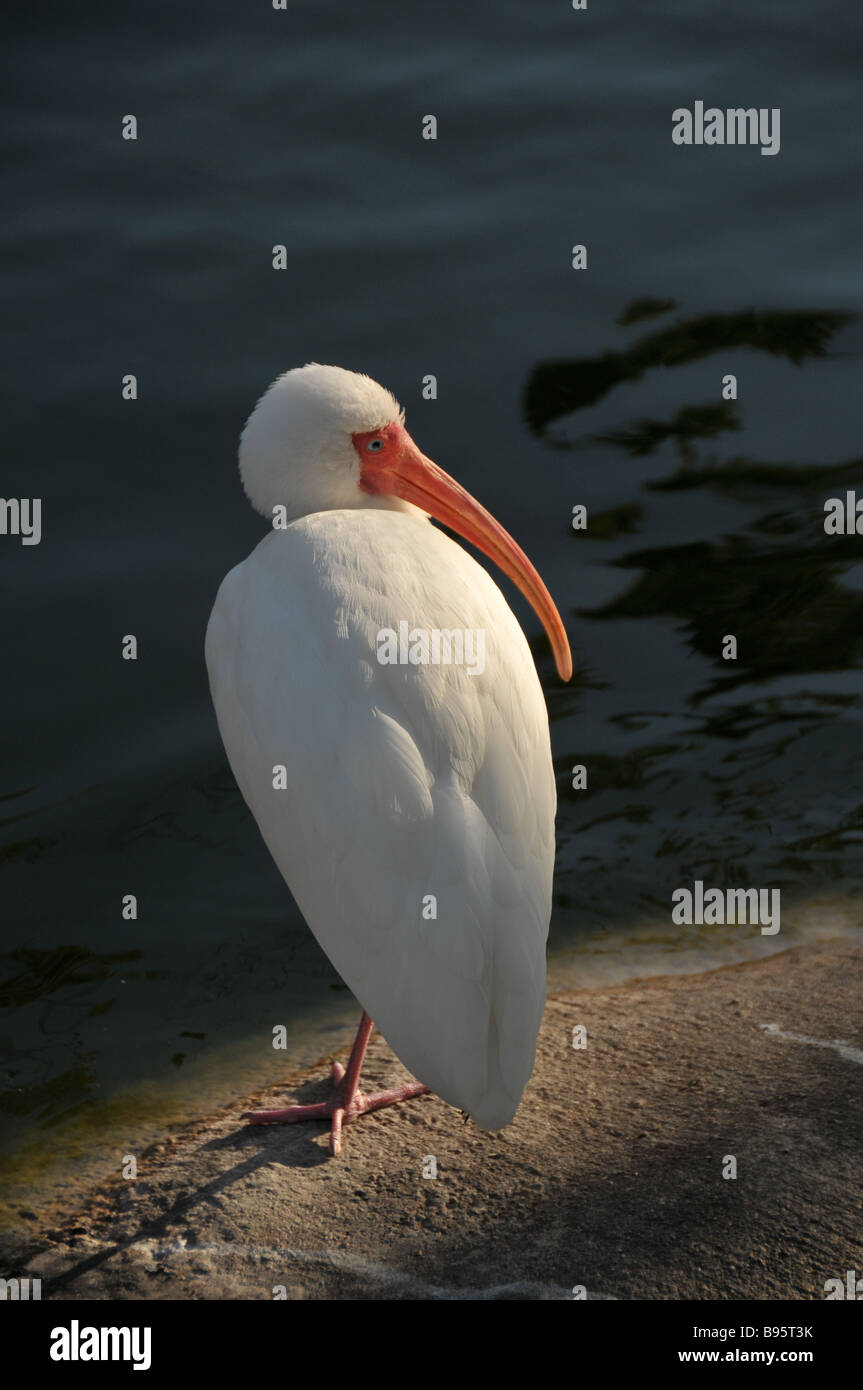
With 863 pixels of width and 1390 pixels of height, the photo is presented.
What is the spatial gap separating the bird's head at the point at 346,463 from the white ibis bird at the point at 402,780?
24 centimetres

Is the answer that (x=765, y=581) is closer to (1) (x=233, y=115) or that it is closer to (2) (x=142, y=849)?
(2) (x=142, y=849)

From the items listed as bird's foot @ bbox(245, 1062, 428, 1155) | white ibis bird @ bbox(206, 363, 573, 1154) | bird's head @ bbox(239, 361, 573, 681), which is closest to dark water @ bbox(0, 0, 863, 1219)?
bird's foot @ bbox(245, 1062, 428, 1155)

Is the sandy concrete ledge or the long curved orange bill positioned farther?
the long curved orange bill

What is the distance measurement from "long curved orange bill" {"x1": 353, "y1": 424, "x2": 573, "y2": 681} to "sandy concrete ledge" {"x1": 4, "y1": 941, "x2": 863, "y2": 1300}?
1.26m

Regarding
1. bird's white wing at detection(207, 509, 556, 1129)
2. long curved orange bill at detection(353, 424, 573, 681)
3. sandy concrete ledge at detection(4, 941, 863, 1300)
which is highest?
long curved orange bill at detection(353, 424, 573, 681)

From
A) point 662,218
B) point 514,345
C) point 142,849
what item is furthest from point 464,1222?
point 662,218

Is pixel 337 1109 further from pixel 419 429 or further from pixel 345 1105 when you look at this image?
pixel 419 429

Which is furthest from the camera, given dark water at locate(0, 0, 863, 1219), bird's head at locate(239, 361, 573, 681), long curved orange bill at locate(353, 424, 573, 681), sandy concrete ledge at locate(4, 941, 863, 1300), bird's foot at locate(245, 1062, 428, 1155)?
dark water at locate(0, 0, 863, 1219)

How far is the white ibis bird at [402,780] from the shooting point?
3.78 metres

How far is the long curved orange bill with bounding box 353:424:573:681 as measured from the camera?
4824 millimetres

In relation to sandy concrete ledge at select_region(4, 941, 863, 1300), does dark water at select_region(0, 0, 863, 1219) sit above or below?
above

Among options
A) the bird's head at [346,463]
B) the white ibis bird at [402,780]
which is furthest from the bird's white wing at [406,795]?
the bird's head at [346,463]

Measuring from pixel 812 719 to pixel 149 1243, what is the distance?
3919 millimetres

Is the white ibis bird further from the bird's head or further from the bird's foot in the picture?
the bird's head
